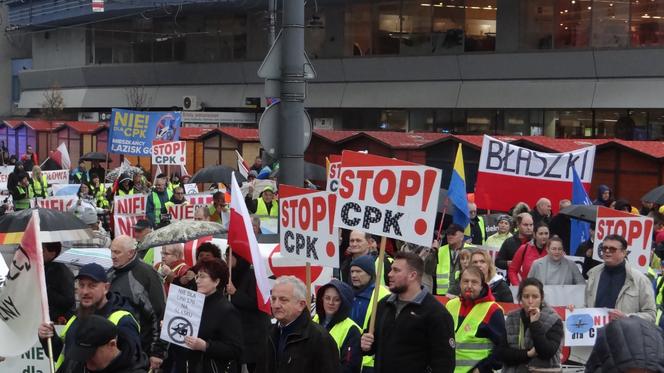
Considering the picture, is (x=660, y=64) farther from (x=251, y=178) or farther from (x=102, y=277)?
(x=102, y=277)

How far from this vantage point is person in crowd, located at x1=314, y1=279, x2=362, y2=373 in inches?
283

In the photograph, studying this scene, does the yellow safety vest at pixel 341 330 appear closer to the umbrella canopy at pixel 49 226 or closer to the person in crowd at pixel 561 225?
the umbrella canopy at pixel 49 226

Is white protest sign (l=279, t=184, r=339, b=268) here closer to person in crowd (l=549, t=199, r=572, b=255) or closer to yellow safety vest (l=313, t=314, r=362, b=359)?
yellow safety vest (l=313, t=314, r=362, b=359)

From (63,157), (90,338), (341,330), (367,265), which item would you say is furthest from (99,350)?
(63,157)

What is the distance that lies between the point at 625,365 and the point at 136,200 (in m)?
15.7

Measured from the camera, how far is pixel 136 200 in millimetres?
18750

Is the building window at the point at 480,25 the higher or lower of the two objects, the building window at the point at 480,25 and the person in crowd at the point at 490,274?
the higher

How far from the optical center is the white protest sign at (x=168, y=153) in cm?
2303

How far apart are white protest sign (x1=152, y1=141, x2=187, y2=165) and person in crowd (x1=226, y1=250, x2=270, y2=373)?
1419cm

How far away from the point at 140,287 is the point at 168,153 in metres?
15.0

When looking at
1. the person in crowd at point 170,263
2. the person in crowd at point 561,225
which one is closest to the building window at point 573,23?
the person in crowd at point 561,225

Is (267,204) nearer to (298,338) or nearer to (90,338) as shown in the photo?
(298,338)

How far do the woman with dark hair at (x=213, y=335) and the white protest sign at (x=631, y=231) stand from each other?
4.40 m

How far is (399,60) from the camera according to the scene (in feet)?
144
